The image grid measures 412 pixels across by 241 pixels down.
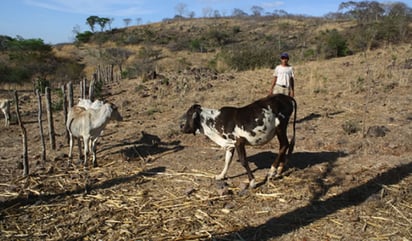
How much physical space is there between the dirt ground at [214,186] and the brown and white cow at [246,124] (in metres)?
0.54

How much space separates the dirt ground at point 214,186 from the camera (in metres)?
5.23

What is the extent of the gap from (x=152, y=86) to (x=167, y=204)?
11.7m

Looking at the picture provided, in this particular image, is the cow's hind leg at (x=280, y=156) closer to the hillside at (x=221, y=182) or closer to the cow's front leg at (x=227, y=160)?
the hillside at (x=221, y=182)

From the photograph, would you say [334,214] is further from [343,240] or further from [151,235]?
[151,235]

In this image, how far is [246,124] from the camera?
6316 mm

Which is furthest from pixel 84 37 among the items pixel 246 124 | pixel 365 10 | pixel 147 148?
pixel 246 124

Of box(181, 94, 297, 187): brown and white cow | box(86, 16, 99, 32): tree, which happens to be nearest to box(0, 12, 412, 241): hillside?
box(181, 94, 297, 187): brown and white cow

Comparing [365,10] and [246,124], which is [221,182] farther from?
[365,10]

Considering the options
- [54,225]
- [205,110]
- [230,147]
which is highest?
[205,110]

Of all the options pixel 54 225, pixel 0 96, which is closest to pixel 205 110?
pixel 54 225

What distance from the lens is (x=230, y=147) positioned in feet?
21.7

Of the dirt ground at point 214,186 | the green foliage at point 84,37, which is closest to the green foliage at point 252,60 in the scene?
the dirt ground at point 214,186

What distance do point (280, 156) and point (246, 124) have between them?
89 cm

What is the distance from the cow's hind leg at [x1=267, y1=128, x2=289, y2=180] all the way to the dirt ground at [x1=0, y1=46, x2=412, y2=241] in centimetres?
20
